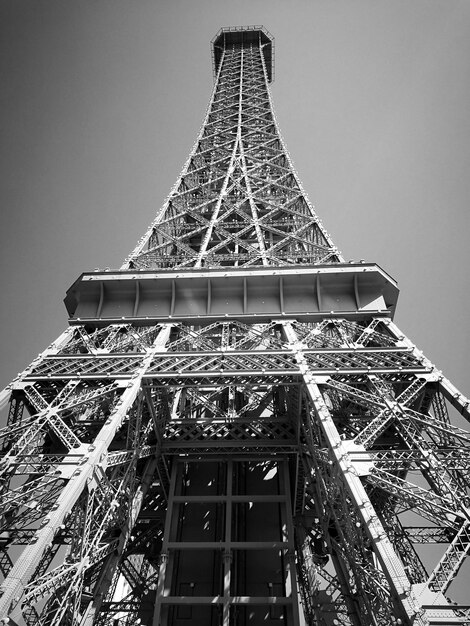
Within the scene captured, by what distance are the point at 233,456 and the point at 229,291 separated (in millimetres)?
5610

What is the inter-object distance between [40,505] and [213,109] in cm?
4541

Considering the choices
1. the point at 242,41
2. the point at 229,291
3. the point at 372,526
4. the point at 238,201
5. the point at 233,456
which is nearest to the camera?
the point at 372,526

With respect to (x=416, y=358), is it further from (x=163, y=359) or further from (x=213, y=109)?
(x=213, y=109)

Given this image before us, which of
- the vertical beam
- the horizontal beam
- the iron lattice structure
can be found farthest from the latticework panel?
the vertical beam

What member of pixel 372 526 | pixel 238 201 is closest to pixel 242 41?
pixel 238 201

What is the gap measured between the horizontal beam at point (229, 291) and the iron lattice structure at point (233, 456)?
58mm

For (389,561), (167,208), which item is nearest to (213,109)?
(167,208)

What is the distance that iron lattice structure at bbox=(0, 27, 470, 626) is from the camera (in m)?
8.83

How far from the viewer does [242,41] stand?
63.6 meters

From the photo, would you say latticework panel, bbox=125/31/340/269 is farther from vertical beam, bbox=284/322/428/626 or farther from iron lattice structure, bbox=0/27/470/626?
vertical beam, bbox=284/322/428/626

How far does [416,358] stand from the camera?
1281cm

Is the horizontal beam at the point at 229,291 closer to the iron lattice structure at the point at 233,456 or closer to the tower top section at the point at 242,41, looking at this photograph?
the iron lattice structure at the point at 233,456

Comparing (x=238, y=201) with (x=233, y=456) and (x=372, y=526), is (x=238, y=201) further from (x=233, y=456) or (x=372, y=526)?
(x=372, y=526)

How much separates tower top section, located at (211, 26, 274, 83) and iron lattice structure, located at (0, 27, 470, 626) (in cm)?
A: 5077
